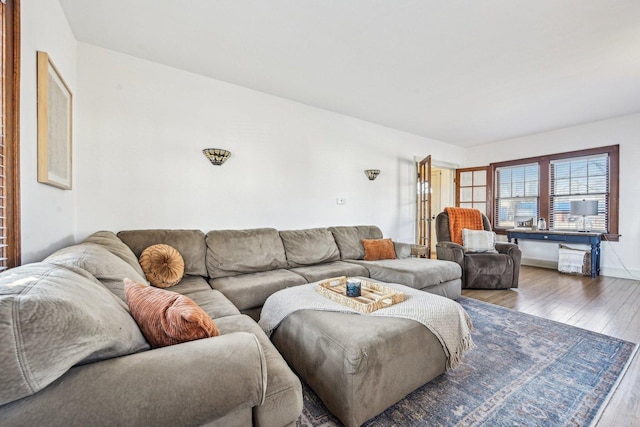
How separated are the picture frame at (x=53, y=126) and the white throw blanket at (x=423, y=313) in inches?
64.6

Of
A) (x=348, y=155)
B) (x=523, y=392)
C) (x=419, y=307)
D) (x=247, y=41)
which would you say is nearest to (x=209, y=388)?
(x=419, y=307)

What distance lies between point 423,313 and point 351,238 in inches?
82.8

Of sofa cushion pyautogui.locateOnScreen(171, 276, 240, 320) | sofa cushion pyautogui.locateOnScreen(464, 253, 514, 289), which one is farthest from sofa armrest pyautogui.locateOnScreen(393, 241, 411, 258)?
sofa cushion pyautogui.locateOnScreen(171, 276, 240, 320)

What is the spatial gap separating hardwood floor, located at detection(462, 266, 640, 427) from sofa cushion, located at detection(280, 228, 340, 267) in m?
1.86

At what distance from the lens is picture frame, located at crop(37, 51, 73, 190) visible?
1.57 meters

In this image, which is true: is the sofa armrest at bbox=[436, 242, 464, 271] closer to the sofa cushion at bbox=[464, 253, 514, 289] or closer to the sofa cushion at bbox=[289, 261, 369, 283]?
the sofa cushion at bbox=[464, 253, 514, 289]

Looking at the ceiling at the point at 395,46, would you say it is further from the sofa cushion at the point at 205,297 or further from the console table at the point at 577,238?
the sofa cushion at the point at 205,297

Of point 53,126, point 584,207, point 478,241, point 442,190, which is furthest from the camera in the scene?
point 442,190

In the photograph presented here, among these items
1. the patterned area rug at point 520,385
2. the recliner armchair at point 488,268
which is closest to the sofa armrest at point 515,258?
the recliner armchair at point 488,268

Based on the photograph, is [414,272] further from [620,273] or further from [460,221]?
[620,273]

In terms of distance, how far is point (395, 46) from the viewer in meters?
2.38

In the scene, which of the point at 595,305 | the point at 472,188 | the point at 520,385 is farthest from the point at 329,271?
the point at 472,188

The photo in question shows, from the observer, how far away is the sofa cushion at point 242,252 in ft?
8.62

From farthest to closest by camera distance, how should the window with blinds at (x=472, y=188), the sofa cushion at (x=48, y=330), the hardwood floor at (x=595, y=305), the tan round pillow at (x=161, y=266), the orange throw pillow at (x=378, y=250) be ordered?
the window with blinds at (x=472, y=188) < the orange throw pillow at (x=378, y=250) < the tan round pillow at (x=161, y=266) < the hardwood floor at (x=595, y=305) < the sofa cushion at (x=48, y=330)
